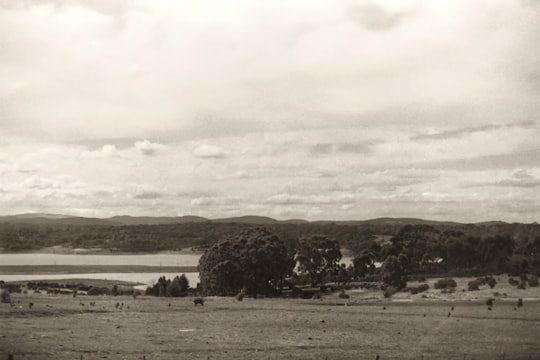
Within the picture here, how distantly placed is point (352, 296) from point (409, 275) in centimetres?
2570

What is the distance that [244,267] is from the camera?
79.1 m

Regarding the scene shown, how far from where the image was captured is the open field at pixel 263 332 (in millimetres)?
30609

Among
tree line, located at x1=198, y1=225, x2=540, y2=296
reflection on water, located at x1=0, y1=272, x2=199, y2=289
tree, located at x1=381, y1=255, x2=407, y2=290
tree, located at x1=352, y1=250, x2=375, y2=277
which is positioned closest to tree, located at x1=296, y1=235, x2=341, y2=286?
tree line, located at x1=198, y1=225, x2=540, y2=296

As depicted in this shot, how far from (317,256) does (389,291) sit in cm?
2399

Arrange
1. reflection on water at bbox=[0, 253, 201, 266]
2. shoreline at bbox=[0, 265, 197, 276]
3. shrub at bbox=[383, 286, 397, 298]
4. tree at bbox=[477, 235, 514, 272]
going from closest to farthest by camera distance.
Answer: shrub at bbox=[383, 286, 397, 298] < tree at bbox=[477, 235, 514, 272] < shoreline at bbox=[0, 265, 197, 276] < reflection on water at bbox=[0, 253, 201, 266]

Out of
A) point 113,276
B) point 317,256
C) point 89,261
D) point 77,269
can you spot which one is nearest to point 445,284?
point 317,256

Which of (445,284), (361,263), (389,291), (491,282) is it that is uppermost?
(361,263)

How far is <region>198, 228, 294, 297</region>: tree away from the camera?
259 feet

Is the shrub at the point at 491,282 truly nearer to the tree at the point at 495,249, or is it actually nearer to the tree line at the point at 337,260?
the tree line at the point at 337,260

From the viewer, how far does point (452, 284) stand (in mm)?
79500

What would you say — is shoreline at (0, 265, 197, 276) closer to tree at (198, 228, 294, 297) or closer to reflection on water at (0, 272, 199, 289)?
reflection on water at (0, 272, 199, 289)

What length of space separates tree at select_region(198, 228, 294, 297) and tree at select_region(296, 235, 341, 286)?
14825 mm

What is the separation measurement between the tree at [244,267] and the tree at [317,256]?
14825 millimetres

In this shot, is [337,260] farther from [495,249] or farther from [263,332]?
[263,332]
